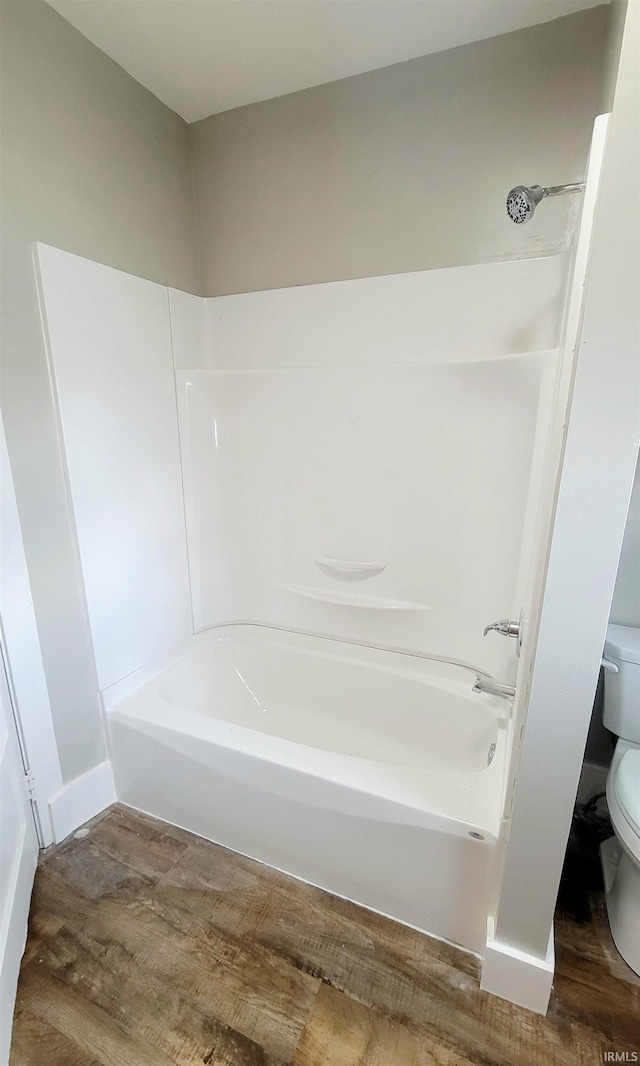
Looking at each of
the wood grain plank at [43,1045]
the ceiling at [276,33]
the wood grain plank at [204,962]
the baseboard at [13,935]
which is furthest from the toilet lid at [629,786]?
the ceiling at [276,33]

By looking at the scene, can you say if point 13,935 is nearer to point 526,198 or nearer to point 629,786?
point 629,786

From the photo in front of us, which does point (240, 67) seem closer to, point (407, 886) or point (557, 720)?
point (557, 720)

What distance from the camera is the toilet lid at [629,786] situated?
3.78 ft

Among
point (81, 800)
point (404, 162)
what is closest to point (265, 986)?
point (81, 800)

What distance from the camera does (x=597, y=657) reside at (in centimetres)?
87

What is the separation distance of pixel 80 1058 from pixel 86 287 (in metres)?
2.02

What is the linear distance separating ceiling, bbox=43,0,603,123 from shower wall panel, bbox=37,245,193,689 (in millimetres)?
672

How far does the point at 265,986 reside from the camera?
3.81 feet

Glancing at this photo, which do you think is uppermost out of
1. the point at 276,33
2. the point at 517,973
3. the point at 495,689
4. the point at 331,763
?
the point at 276,33

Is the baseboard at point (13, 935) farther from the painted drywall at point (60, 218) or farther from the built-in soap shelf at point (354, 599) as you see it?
the built-in soap shelf at point (354, 599)

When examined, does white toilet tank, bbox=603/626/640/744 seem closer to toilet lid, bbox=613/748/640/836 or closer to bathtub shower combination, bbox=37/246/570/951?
toilet lid, bbox=613/748/640/836

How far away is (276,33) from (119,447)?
54.9 inches

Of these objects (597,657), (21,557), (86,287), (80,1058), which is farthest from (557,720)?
(86,287)

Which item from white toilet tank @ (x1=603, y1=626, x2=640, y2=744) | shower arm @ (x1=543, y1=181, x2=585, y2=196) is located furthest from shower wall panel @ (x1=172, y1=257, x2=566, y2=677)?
white toilet tank @ (x1=603, y1=626, x2=640, y2=744)
